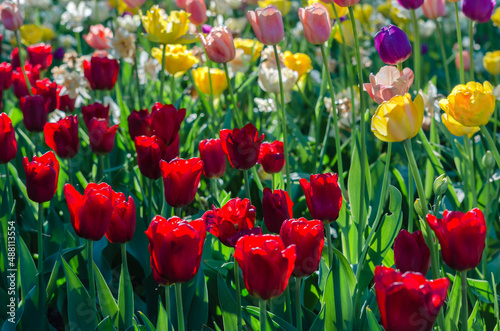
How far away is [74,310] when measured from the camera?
4.16 feet

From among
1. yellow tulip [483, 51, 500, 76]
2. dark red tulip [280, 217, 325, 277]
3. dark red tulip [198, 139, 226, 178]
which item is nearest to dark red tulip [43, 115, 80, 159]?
dark red tulip [198, 139, 226, 178]

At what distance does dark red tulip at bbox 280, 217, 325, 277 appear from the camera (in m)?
1.00

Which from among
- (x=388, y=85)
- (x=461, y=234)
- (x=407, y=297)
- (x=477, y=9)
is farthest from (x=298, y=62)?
(x=407, y=297)

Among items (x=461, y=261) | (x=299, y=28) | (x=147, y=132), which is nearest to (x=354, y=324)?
(x=461, y=261)

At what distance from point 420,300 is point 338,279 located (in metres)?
0.38

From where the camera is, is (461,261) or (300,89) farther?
(300,89)

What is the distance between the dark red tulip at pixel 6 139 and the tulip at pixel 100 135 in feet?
0.87

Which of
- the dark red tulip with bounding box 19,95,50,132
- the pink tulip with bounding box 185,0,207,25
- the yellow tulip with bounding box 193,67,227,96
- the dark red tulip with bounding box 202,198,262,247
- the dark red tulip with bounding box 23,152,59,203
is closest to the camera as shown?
the dark red tulip with bounding box 202,198,262,247

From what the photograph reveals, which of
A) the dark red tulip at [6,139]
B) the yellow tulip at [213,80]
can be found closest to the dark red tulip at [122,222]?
the dark red tulip at [6,139]

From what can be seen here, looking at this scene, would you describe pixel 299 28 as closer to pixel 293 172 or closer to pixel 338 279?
pixel 293 172

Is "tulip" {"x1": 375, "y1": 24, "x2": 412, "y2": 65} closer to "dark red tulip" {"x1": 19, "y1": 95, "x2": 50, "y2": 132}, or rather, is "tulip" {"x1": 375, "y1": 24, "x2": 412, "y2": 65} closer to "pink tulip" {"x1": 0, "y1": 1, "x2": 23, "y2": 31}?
"dark red tulip" {"x1": 19, "y1": 95, "x2": 50, "y2": 132}

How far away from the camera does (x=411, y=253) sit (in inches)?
41.1

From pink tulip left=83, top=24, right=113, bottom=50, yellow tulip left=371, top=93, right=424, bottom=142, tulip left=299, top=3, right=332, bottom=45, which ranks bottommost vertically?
pink tulip left=83, top=24, right=113, bottom=50

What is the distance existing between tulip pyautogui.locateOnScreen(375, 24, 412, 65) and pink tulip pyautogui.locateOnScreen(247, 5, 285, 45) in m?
0.26
